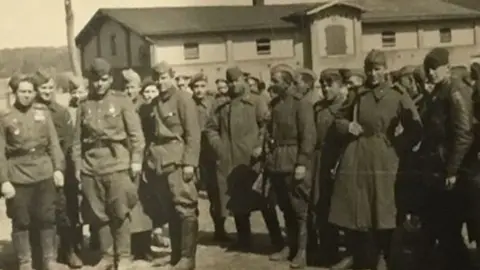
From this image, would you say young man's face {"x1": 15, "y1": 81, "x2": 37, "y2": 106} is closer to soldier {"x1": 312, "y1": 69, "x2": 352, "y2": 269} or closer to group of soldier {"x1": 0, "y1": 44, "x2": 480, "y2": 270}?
group of soldier {"x1": 0, "y1": 44, "x2": 480, "y2": 270}

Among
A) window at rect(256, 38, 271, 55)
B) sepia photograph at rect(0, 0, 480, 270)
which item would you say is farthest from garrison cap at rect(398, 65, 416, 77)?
window at rect(256, 38, 271, 55)

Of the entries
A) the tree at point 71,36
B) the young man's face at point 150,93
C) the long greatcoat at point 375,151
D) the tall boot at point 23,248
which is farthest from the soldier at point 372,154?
the tall boot at point 23,248

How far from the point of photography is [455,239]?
9.06 feet

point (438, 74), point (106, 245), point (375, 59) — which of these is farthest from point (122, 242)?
point (438, 74)

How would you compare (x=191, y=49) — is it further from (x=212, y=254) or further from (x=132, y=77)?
(x=212, y=254)

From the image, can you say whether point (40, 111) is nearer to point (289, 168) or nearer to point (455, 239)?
point (289, 168)

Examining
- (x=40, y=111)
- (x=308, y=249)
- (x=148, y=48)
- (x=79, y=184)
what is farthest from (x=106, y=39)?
(x=308, y=249)

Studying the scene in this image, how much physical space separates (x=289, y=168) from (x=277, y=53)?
0.51 m

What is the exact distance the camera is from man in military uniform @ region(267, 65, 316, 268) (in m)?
2.86

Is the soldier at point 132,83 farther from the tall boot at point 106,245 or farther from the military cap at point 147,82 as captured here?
the tall boot at point 106,245

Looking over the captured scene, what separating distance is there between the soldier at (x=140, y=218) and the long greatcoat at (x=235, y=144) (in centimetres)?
26

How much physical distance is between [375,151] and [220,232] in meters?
0.63

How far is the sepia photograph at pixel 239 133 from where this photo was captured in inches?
97.3

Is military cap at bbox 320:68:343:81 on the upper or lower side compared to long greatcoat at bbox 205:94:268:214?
upper
